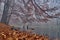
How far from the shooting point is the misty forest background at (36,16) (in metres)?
2.96

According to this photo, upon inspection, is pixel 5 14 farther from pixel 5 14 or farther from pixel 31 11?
pixel 31 11

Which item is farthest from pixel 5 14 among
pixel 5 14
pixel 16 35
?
pixel 16 35

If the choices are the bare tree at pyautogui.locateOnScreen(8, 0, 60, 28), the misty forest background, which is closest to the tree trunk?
the misty forest background

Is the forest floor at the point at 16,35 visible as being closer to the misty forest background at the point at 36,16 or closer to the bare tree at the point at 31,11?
the misty forest background at the point at 36,16

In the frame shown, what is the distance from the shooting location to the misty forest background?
2.96m

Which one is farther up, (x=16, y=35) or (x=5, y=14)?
(x=5, y=14)

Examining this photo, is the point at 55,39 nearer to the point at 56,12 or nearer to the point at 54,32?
the point at 54,32

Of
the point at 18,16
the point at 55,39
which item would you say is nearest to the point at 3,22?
the point at 18,16

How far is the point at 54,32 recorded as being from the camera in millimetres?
2936

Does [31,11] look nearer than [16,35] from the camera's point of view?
No

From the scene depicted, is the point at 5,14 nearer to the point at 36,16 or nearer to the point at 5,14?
the point at 5,14

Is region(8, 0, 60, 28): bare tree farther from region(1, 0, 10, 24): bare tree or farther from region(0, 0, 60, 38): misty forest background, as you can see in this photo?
region(1, 0, 10, 24): bare tree

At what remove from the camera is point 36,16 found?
120 inches

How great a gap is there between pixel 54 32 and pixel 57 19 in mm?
213
